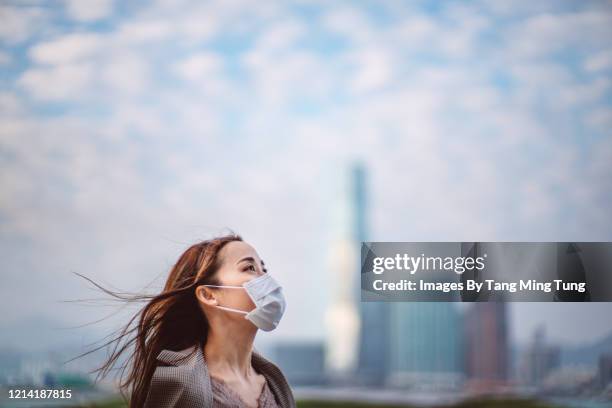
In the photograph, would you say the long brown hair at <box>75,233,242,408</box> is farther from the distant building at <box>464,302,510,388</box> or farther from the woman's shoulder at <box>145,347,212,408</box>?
the distant building at <box>464,302,510,388</box>

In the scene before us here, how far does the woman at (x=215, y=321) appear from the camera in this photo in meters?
2.24

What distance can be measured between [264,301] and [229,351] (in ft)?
0.57

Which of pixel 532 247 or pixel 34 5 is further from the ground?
pixel 34 5

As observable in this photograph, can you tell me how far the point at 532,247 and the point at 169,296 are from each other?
6.86 feet

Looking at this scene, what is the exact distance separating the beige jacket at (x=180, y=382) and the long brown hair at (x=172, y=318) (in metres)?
0.06

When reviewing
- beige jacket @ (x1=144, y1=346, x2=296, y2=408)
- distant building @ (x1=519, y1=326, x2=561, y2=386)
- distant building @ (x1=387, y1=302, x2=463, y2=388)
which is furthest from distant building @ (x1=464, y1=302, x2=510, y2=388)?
distant building @ (x1=387, y1=302, x2=463, y2=388)

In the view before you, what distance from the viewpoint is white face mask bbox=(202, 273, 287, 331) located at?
2.27 meters

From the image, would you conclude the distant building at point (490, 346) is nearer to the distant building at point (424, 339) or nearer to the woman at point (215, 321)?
the woman at point (215, 321)

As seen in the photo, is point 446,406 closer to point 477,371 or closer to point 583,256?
point 583,256

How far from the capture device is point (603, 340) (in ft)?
14.4

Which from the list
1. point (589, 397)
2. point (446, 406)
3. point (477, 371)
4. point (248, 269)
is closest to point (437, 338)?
point (477, 371)

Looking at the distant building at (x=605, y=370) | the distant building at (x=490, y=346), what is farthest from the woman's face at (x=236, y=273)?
the distant building at (x=490, y=346)

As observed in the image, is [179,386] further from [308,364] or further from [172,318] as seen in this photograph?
[308,364]

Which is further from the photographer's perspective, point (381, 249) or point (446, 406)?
point (446, 406)
